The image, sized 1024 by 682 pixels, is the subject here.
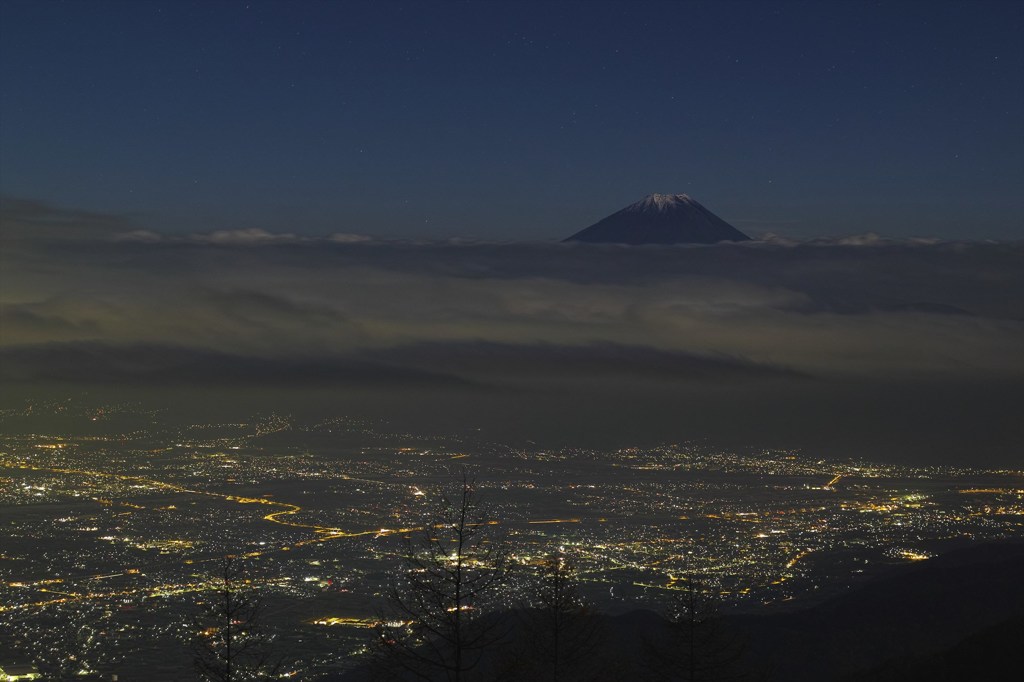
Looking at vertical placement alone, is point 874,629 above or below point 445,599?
below

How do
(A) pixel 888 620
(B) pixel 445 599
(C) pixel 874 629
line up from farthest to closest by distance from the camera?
→ (A) pixel 888 620
(C) pixel 874 629
(B) pixel 445 599

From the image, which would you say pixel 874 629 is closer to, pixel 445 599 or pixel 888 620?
pixel 888 620

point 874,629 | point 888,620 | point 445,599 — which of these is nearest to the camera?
point 445,599

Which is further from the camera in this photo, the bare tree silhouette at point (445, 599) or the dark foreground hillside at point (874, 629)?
the dark foreground hillside at point (874, 629)

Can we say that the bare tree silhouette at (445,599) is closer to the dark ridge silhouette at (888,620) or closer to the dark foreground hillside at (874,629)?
the dark foreground hillside at (874,629)

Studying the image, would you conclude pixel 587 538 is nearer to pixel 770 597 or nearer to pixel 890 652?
pixel 770 597

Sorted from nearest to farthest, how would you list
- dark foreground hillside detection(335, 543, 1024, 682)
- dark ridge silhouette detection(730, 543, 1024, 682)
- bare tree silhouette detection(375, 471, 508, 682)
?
bare tree silhouette detection(375, 471, 508, 682), dark foreground hillside detection(335, 543, 1024, 682), dark ridge silhouette detection(730, 543, 1024, 682)

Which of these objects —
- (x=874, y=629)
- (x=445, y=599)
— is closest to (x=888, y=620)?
(x=874, y=629)

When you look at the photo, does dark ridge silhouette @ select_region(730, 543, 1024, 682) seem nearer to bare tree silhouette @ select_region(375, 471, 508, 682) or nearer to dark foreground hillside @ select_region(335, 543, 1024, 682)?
dark foreground hillside @ select_region(335, 543, 1024, 682)

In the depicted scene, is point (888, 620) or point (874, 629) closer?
point (874, 629)

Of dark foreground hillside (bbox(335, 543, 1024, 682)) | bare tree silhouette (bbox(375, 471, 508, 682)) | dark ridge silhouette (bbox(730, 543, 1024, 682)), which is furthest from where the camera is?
dark ridge silhouette (bbox(730, 543, 1024, 682))

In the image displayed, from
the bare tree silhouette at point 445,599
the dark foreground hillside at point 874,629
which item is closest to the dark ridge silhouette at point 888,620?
the dark foreground hillside at point 874,629

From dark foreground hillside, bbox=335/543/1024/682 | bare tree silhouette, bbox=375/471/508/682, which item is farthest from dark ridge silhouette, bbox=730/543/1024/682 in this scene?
bare tree silhouette, bbox=375/471/508/682

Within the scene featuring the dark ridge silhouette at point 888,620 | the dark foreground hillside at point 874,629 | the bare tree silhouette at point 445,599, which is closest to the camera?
the bare tree silhouette at point 445,599
